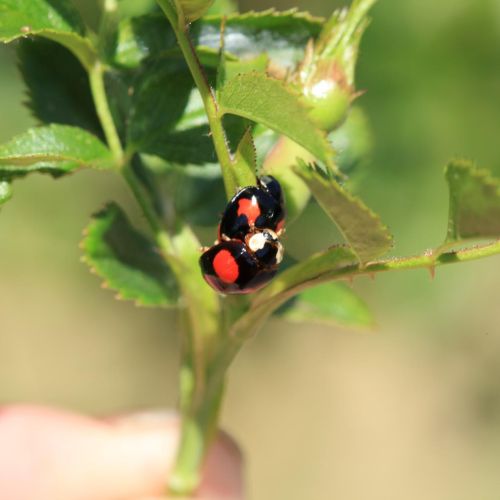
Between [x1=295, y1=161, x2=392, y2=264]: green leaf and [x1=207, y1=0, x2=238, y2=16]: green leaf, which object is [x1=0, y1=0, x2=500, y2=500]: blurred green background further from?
[x1=295, y1=161, x2=392, y2=264]: green leaf

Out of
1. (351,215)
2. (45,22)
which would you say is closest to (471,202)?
(351,215)

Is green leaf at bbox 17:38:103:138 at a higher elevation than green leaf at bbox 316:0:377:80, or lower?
higher

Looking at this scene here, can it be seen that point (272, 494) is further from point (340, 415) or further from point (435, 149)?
point (435, 149)

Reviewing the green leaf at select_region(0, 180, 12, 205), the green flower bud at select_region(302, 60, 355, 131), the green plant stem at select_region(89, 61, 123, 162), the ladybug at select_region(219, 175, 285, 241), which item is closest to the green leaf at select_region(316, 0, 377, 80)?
the green flower bud at select_region(302, 60, 355, 131)

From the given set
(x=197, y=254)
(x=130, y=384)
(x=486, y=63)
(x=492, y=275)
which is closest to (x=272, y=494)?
(x=130, y=384)

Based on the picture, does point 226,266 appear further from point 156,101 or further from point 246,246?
point 156,101
